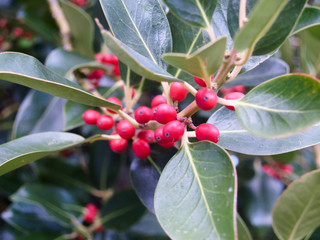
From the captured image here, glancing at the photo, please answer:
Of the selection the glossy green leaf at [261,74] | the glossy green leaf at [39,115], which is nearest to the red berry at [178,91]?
the glossy green leaf at [261,74]

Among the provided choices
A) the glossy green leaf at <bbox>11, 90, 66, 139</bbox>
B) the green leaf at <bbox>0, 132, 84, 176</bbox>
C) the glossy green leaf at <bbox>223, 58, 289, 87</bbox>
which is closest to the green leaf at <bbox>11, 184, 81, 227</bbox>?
the glossy green leaf at <bbox>11, 90, 66, 139</bbox>

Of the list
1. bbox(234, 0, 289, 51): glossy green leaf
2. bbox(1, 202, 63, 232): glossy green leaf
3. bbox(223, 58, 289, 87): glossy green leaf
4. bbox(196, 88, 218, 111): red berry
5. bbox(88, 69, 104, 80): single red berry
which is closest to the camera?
bbox(234, 0, 289, 51): glossy green leaf

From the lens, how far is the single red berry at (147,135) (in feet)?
2.80

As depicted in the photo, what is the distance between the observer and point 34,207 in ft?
4.99

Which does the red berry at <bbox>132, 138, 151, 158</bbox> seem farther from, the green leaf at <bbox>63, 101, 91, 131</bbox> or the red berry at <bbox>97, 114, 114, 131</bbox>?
the green leaf at <bbox>63, 101, 91, 131</bbox>

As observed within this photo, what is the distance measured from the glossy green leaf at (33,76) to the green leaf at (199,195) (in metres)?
0.26

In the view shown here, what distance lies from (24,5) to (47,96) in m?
0.94

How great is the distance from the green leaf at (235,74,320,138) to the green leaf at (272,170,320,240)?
0.17 metres

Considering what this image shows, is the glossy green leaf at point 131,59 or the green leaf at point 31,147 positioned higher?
the glossy green leaf at point 131,59

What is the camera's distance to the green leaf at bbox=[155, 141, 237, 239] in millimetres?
573

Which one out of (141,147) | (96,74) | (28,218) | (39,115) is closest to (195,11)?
(141,147)

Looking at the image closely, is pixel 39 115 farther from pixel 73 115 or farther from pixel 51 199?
pixel 51 199

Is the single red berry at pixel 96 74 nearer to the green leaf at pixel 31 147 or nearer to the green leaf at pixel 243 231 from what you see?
the green leaf at pixel 31 147

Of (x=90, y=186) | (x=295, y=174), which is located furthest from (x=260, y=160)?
(x=90, y=186)
